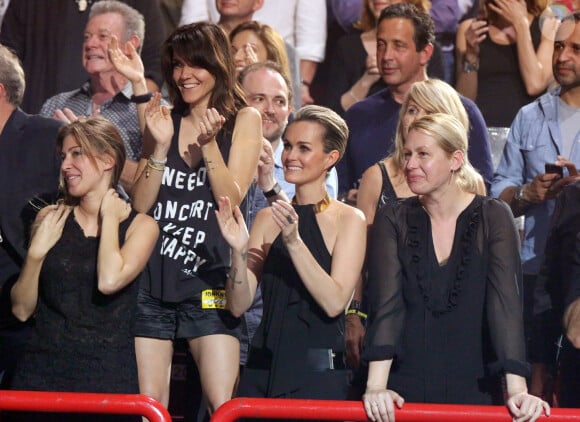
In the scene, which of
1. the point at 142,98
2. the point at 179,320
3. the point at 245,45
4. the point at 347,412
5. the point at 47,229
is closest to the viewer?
the point at 347,412

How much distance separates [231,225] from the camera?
14.3ft

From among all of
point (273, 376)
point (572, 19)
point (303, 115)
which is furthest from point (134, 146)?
point (572, 19)

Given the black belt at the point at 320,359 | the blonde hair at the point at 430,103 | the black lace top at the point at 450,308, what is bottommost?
the black belt at the point at 320,359

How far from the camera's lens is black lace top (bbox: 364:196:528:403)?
403cm

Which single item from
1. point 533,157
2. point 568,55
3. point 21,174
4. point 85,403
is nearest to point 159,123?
point 21,174

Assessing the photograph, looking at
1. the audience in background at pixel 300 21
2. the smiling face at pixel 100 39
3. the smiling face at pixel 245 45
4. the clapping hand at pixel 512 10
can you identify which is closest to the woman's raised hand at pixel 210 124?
the smiling face at pixel 245 45

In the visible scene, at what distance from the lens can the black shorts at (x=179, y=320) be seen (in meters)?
4.55

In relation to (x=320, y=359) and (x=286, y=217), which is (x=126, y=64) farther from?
(x=320, y=359)

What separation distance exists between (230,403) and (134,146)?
238 cm

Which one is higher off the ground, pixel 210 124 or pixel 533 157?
pixel 210 124

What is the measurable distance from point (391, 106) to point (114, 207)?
185 centimetres

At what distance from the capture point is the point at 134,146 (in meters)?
5.86

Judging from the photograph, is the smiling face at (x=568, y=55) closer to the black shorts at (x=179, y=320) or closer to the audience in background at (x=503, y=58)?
the audience in background at (x=503, y=58)

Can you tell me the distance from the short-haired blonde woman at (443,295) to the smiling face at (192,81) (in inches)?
41.5
